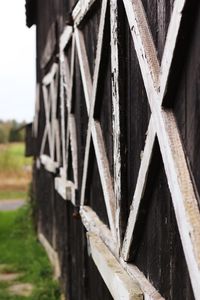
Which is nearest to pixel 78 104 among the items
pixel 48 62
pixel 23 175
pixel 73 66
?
pixel 73 66

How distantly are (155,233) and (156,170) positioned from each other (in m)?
0.30

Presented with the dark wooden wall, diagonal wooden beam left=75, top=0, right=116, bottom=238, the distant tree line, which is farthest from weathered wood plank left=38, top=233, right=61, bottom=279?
the distant tree line

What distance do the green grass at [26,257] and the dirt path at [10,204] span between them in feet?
17.8

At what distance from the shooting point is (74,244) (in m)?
5.61

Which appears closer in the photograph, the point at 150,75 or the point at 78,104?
the point at 150,75

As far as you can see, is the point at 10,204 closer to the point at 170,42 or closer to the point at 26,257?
the point at 26,257

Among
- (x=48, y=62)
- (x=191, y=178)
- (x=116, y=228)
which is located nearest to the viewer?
(x=191, y=178)

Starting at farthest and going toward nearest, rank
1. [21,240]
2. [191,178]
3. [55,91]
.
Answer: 1. [21,240]
2. [55,91]
3. [191,178]

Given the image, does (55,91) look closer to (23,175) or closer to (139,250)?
(139,250)

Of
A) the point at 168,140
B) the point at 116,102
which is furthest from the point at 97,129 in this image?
the point at 168,140

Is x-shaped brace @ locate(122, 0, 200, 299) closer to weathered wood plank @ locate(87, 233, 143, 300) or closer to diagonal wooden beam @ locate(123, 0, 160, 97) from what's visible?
diagonal wooden beam @ locate(123, 0, 160, 97)

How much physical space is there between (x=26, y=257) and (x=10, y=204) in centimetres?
1203

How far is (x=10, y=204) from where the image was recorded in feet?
72.5

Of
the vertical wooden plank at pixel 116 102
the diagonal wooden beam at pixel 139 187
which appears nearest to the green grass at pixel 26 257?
the vertical wooden plank at pixel 116 102
